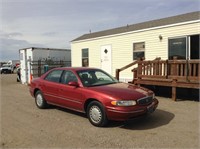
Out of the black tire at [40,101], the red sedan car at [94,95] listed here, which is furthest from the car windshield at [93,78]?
the black tire at [40,101]

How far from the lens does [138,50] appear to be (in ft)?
42.0

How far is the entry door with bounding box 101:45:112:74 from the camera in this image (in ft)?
47.9

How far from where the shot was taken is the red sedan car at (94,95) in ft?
18.2

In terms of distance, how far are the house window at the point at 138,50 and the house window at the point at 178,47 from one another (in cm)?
170

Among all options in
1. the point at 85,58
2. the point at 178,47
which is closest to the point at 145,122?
the point at 178,47

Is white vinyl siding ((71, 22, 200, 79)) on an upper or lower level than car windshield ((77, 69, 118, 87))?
upper

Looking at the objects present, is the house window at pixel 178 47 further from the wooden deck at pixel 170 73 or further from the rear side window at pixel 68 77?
the rear side window at pixel 68 77

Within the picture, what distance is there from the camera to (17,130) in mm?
5656

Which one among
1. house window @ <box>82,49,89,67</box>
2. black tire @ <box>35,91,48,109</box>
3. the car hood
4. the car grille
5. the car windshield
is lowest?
black tire @ <box>35,91,48,109</box>

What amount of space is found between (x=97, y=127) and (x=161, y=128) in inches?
60.8

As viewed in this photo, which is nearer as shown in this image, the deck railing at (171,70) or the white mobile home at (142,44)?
the deck railing at (171,70)

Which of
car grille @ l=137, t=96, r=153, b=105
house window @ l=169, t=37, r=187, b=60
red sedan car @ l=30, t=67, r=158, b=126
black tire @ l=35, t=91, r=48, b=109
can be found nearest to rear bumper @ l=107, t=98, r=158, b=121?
red sedan car @ l=30, t=67, r=158, b=126

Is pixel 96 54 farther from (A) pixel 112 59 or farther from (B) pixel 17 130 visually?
(B) pixel 17 130

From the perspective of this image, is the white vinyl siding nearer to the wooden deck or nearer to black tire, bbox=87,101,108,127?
the wooden deck
